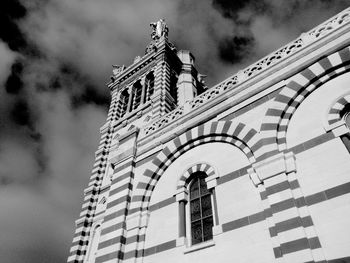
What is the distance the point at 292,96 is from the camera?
8.34m

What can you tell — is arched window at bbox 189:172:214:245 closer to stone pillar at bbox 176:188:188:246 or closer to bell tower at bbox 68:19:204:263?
stone pillar at bbox 176:188:188:246

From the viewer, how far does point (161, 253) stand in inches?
324

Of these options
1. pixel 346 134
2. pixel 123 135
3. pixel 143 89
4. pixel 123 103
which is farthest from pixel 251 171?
pixel 123 103

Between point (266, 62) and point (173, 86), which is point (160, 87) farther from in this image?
point (266, 62)

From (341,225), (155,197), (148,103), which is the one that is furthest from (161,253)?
(148,103)

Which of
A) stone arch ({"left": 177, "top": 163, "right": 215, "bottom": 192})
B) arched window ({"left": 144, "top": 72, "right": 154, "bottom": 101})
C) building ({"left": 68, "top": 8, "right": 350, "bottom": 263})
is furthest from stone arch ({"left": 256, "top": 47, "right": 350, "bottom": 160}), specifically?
arched window ({"left": 144, "top": 72, "right": 154, "bottom": 101})

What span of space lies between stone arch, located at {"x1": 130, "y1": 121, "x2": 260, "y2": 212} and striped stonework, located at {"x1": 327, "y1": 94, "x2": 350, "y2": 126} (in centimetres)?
194

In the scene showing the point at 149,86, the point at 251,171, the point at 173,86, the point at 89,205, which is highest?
the point at 149,86

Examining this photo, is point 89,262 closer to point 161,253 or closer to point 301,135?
point 161,253

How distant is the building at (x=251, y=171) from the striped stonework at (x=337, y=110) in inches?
1.0

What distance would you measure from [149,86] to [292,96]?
633 inches

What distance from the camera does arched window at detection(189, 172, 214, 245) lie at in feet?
26.4

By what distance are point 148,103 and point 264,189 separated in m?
14.4

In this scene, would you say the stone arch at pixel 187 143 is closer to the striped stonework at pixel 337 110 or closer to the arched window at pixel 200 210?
the arched window at pixel 200 210
